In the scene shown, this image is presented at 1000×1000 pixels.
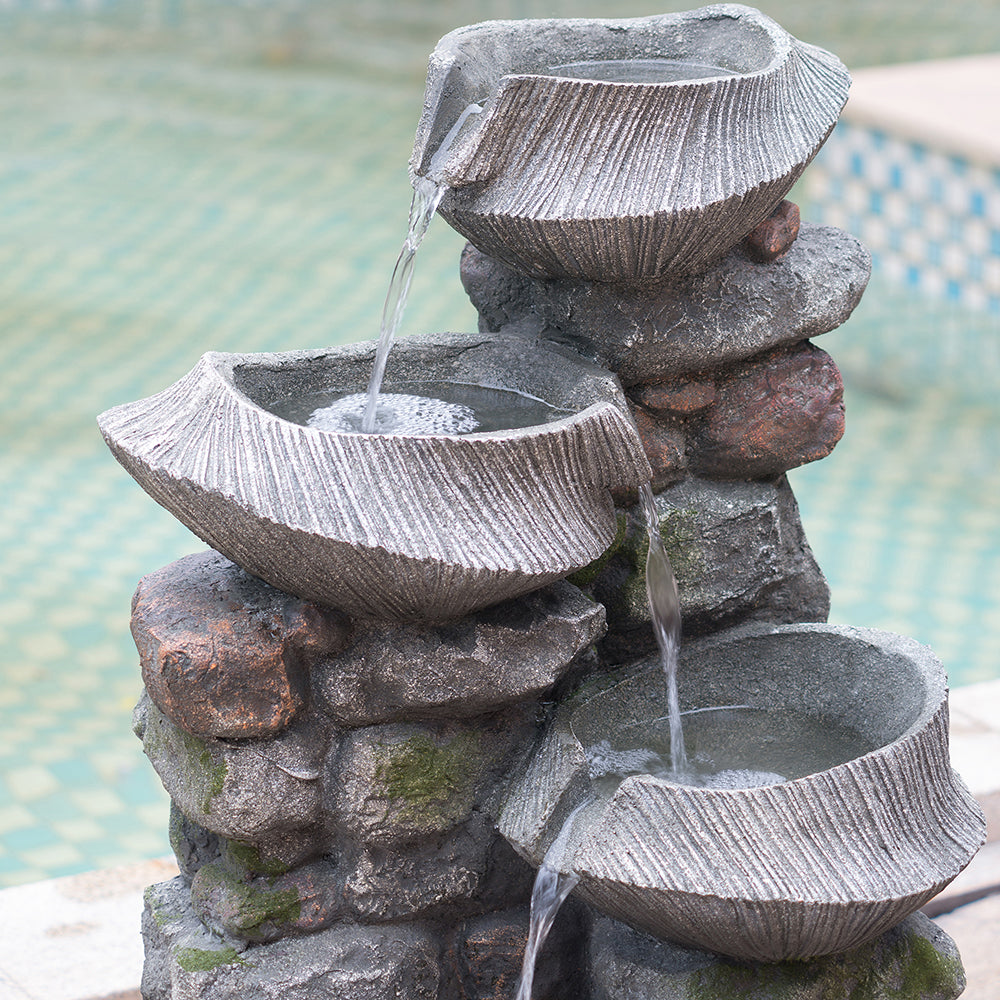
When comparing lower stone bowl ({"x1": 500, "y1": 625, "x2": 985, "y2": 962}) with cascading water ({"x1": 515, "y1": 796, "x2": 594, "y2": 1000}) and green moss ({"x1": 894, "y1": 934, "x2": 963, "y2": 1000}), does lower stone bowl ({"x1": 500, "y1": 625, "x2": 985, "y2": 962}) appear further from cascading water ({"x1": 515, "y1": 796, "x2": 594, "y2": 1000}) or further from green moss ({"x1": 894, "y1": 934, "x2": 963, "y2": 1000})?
green moss ({"x1": 894, "y1": 934, "x2": 963, "y2": 1000})

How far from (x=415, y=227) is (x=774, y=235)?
53 cm

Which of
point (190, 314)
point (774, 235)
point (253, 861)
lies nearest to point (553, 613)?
point (253, 861)

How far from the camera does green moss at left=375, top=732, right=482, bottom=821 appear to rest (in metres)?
2.01

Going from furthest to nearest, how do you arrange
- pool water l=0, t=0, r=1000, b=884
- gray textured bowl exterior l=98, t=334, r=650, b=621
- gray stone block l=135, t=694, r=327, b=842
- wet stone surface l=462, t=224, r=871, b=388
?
1. pool water l=0, t=0, r=1000, b=884
2. wet stone surface l=462, t=224, r=871, b=388
3. gray stone block l=135, t=694, r=327, b=842
4. gray textured bowl exterior l=98, t=334, r=650, b=621

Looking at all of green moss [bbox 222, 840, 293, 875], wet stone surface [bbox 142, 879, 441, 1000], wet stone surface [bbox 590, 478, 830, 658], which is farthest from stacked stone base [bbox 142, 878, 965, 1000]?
wet stone surface [bbox 590, 478, 830, 658]

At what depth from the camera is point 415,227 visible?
2082mm

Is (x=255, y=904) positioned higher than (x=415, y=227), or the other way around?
→ (x=415, y=227)

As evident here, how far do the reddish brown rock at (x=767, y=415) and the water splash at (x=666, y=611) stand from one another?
138 mm

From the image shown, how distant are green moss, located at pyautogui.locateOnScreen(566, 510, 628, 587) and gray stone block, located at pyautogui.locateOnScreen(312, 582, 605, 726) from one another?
181 millimetres

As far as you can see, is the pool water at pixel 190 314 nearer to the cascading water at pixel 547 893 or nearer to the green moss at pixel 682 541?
the cascading water at pixel 547 893

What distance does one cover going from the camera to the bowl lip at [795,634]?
1.86 metres

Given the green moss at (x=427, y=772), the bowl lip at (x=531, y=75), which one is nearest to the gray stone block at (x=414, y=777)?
the green moss at (x=427, y=772)

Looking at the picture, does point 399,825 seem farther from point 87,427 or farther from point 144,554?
point 87,427

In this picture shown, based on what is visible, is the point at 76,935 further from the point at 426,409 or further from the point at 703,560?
the point at 703,560
